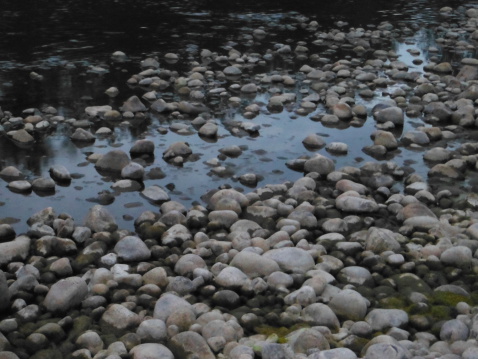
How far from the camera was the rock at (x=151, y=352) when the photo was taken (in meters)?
3.58

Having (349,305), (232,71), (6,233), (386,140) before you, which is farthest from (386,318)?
(232,71)

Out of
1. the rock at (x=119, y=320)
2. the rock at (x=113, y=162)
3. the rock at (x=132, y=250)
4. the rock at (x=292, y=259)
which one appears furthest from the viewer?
the rock at (x=113, y=162)

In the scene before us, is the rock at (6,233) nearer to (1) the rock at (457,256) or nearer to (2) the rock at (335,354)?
(2) the rock at (335,354)

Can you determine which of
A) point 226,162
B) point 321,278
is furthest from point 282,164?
point 321,278

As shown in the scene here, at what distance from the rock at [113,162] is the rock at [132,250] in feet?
5.07

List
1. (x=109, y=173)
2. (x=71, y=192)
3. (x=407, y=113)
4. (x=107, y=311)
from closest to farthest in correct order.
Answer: (x=107, y=311)
(x=71, y=192)
(x=109, y=173)
(x=407, y=113)

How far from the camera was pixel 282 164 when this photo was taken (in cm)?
660

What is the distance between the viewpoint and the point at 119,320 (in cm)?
397

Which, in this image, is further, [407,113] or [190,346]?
[407,113]

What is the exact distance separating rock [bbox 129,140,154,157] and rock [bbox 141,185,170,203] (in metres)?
0.88

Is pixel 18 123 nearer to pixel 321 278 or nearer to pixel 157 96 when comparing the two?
pixel 157 96

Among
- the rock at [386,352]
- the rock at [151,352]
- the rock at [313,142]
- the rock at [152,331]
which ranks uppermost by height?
the rock at [386,352]

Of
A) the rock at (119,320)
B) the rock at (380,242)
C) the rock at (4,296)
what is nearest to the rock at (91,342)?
the rock at (119,320)

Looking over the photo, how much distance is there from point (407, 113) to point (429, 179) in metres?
1.98
